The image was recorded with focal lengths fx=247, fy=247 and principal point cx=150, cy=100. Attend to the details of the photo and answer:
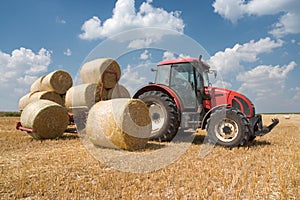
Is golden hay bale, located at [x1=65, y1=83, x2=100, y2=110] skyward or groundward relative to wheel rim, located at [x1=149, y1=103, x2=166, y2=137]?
skyward

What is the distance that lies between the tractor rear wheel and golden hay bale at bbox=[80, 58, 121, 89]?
3.15 metres

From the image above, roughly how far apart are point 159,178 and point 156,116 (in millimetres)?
3098

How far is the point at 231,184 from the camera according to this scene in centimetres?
328

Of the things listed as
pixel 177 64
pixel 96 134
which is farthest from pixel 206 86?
pixel 96 134

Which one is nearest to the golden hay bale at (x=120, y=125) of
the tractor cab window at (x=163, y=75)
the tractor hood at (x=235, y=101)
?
the tractor cab window at (x=163, y=75)

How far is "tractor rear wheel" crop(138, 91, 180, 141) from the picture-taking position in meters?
6.10

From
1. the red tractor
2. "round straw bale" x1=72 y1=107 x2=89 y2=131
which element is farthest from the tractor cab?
"round straw bale" x1=72 y1=107 x2=89 y2=131

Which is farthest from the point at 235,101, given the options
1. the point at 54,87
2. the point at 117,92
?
the point at 54,87

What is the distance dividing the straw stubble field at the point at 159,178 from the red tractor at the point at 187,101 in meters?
1.20

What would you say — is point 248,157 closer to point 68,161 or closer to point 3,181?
point 68,161

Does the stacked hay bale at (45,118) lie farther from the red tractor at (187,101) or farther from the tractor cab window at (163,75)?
the tractor cab window at (163,75)

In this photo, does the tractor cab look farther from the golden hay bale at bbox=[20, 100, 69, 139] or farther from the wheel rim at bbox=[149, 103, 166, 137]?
the golden hay bale at bbox=[20, 100, 69, 139]

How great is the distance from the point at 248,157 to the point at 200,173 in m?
1.54

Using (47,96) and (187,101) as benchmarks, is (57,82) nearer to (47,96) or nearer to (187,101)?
(47,96)
